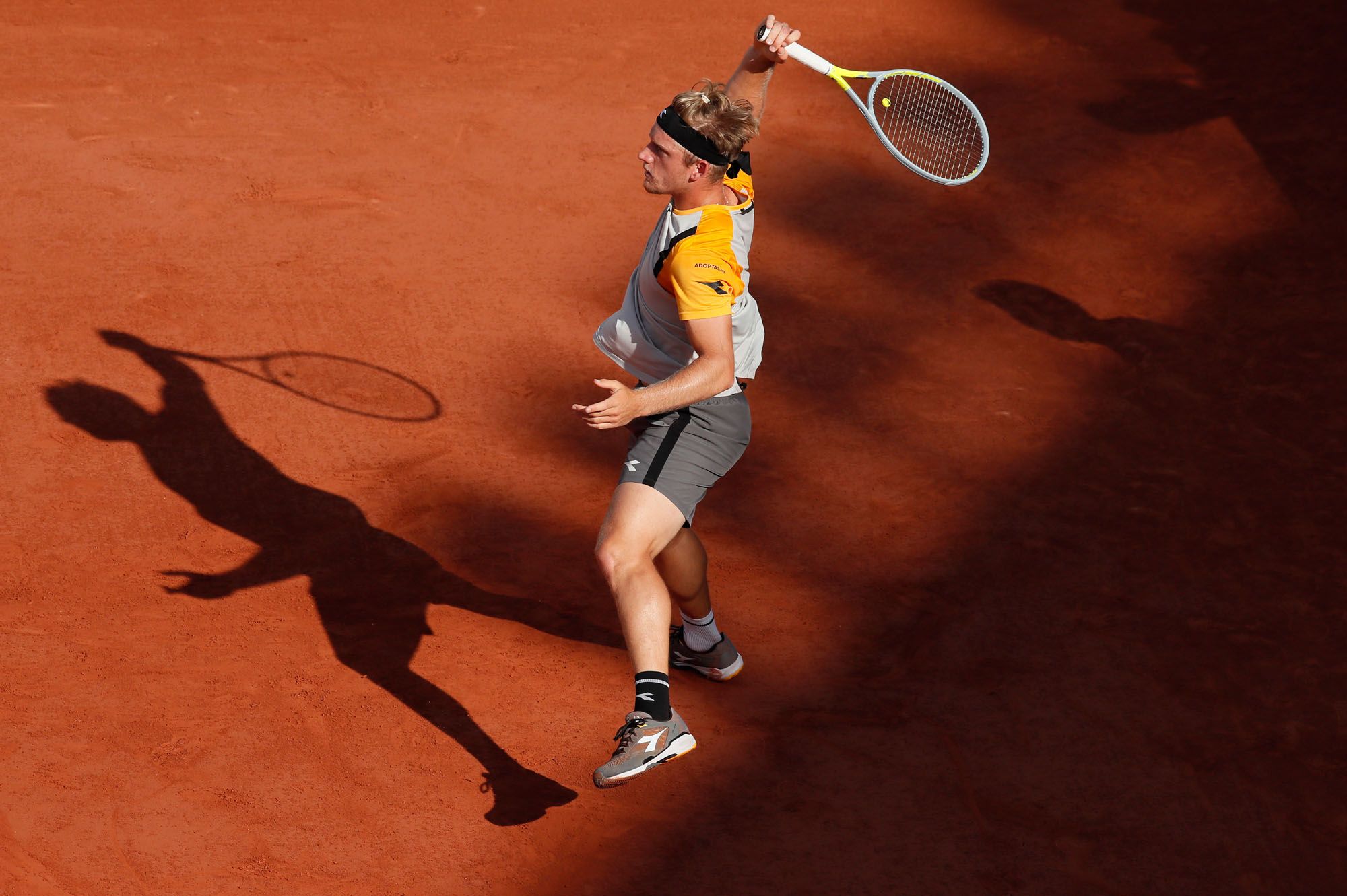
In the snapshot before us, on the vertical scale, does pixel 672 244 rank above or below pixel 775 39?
below

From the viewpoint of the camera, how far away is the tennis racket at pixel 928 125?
214 inches

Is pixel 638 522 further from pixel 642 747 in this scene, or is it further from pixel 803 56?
pixel 803 56

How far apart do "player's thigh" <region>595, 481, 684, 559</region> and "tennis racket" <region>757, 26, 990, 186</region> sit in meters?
1.74

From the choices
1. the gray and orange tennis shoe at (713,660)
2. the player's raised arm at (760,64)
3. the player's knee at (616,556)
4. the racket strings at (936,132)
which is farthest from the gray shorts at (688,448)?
the racket strings at (936,132)

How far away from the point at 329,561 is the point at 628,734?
200 cm

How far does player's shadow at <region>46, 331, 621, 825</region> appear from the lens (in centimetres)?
514

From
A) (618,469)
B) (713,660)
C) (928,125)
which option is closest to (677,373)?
(713,660)

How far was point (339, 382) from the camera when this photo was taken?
22.7 ft

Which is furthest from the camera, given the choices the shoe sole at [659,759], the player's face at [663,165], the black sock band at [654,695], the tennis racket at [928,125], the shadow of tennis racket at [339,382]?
the shadow of tennis racket at [339,382]

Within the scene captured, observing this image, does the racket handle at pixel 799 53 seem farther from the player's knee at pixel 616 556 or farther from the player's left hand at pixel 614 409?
the player's knee at pixel 616 556

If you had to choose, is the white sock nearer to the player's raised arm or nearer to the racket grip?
the player's raised arm

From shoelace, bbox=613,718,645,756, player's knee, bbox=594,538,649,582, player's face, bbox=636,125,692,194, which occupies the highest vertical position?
player's face, bbox=636,125,692,194

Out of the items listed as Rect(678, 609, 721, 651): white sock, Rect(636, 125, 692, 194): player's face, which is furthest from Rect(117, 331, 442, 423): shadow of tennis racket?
Rect(636, 125, 692, 194): player's face

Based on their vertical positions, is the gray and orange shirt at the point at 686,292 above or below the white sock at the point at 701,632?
above
